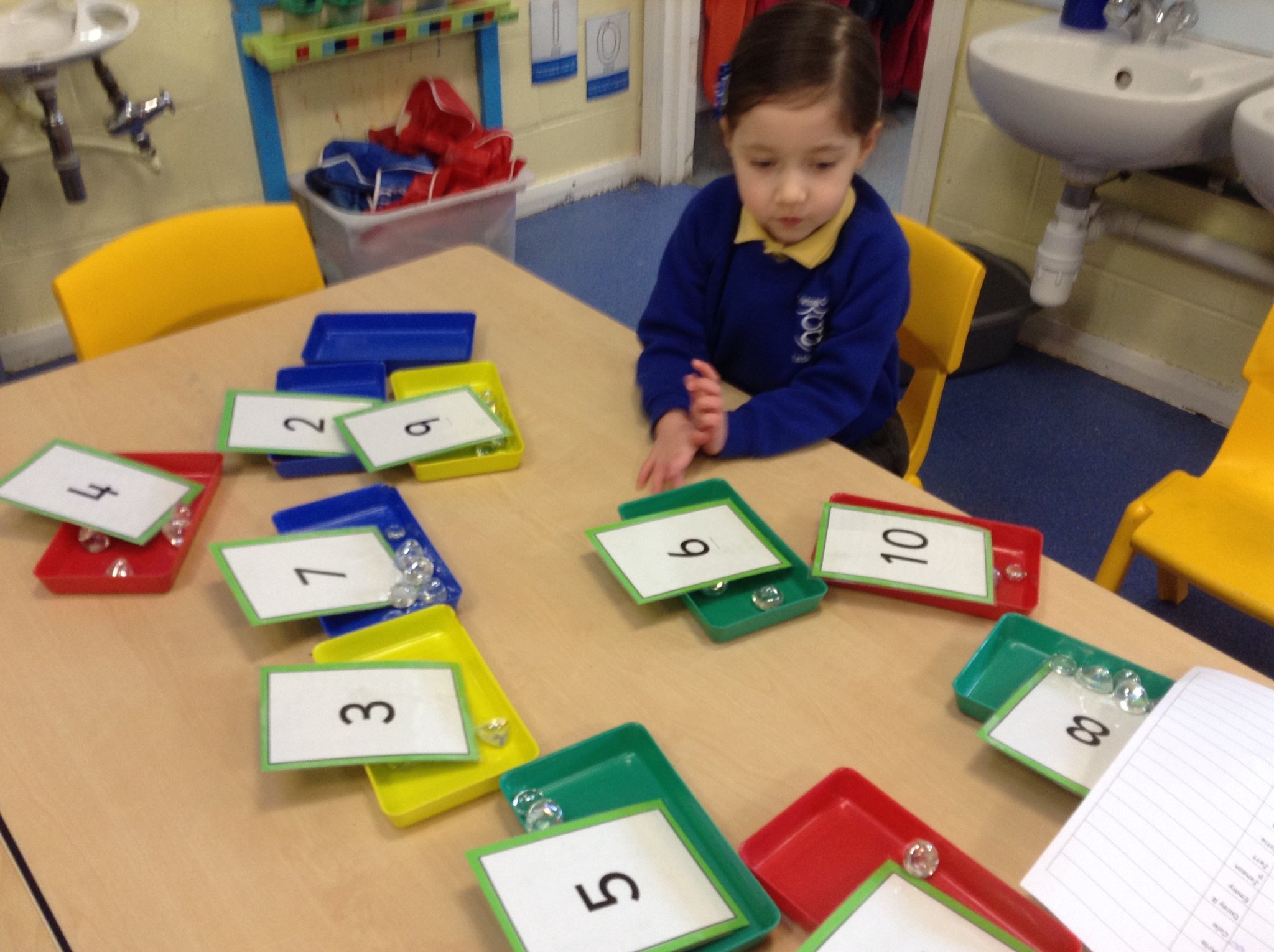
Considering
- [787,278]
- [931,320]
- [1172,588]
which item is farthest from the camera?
[1172,588]

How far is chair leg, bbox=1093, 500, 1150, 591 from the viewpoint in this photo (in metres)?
1.38

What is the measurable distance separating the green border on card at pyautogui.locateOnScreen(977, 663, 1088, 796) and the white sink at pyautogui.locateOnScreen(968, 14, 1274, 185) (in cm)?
146

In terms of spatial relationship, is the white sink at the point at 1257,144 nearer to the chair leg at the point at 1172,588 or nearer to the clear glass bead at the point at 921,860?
the chair leg at the point at 1172,588

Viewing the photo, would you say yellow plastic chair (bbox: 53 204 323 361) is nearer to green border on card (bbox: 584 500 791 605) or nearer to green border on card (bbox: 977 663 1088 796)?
green border on card (bbox: 584 500 791 605)

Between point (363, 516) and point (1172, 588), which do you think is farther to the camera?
point (1172, 588)

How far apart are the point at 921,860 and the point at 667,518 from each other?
39 cm

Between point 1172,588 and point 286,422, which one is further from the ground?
point 286,422

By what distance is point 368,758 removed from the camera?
697 mm

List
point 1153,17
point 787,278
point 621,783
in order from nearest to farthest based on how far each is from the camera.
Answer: point 621,783 < point 787,278 < point 1153,17

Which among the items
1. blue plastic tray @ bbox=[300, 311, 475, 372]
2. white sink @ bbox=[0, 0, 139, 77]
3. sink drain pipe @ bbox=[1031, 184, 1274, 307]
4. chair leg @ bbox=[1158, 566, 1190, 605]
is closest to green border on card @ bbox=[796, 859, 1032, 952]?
blue plastic tray @ bbox=[300, 311, 475, 372]

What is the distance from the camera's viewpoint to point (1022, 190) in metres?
2.44

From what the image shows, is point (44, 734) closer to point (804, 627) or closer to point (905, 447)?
point (804, 627)

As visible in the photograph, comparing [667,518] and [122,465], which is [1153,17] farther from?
[122,465]

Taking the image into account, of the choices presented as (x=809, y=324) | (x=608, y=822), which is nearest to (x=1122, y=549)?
(x=809, y=324)
